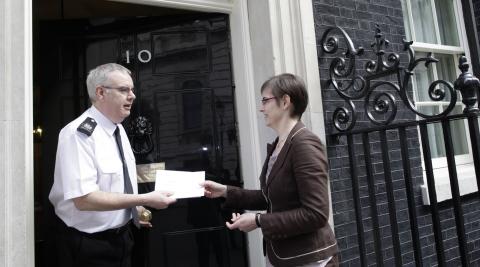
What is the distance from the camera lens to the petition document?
2.18 metres

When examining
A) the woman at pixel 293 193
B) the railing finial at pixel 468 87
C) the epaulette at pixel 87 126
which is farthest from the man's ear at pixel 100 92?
the railing finial at pixel 468 87

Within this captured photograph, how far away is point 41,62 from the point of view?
128 inches

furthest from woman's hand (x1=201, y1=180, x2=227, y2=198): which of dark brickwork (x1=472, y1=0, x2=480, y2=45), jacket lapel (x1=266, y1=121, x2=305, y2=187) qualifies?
dark brickwork (x1=472, y1=0, x2=480, y2=45)

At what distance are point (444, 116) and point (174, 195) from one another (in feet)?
5.51

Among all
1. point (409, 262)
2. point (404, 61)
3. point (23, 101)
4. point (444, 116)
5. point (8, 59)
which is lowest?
point (409, 262)

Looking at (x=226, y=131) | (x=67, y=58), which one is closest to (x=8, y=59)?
(x=67, y=58)

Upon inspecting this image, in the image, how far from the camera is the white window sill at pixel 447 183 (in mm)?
3907

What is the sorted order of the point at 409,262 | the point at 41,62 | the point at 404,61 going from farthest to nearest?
the point at 404,61 → the point at 409,262 → the point at 41,62

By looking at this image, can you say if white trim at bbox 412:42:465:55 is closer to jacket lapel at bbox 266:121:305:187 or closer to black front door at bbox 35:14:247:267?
black front door at bbox 35:14:247:267

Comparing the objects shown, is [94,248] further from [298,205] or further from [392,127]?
[392,127]

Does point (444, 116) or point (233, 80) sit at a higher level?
point (233, 80)

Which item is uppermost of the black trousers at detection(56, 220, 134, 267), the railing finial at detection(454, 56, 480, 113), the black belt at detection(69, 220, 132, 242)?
the railing finial at detection(454, 56, 480, 113)

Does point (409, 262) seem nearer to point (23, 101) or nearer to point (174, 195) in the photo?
point (174, 195)

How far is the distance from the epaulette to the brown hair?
91cm
